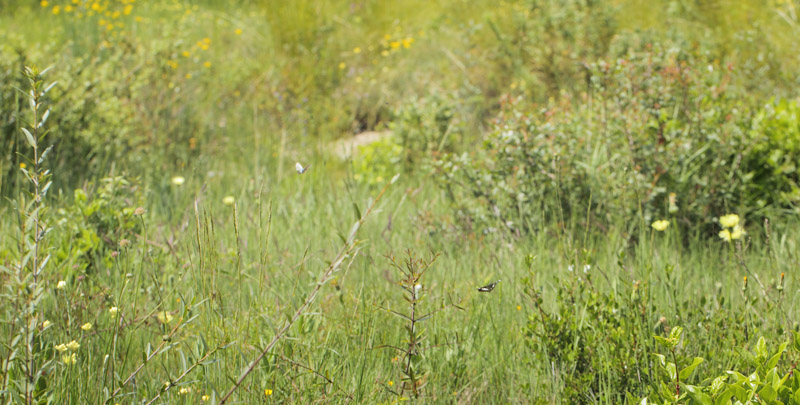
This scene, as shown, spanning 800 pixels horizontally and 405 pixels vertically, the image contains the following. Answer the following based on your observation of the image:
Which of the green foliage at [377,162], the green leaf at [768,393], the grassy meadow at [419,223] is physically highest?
the green leaf at [768,393]

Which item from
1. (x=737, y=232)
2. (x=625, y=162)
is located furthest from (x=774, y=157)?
(x=737, y=232)

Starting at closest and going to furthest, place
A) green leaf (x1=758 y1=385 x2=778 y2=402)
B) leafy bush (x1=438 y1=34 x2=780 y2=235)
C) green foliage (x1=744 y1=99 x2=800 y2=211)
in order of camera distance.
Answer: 1. green leaf (x1=758 y1=385 x2=778 y2=402)
2. leafy bush (x1=438 y1=34 x2=780 y2=235)
3. green foliage (x1=744 y1=99 x2=800 y2=211)

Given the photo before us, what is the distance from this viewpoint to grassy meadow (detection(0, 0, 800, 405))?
5.36ft

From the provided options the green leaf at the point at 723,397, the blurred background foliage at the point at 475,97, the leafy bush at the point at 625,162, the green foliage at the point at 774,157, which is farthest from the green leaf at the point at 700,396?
the green foliage at the point at 774,157

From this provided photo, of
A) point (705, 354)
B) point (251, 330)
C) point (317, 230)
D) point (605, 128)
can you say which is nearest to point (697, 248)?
point (605, 128)

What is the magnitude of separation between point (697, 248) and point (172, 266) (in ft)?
7.62

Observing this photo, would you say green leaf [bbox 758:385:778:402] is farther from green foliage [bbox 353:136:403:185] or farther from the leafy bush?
green foliage [bbox 353:136:403:185]

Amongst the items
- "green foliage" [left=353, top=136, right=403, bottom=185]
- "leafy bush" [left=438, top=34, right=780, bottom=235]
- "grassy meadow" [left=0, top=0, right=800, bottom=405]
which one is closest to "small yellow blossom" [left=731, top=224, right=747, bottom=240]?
"grassy meadow" [left=0, top=0, right=800, bottom=405]

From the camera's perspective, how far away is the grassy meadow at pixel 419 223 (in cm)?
163

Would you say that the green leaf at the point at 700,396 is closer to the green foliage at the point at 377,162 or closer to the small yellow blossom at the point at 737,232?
the small yellow blossom at the point at 737,232

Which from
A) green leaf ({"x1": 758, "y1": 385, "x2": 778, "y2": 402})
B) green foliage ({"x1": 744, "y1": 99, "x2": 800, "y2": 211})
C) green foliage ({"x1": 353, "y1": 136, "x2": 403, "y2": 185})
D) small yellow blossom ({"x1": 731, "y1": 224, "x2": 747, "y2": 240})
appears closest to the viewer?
green leaf ({"x1": 758, "y1": 385, "x2": 778, "y2": 402})

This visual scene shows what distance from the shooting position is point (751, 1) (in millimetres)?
6004

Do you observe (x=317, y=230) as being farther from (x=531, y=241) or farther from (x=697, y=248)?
(x=697, y=248)

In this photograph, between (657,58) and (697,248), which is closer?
(697,248)
